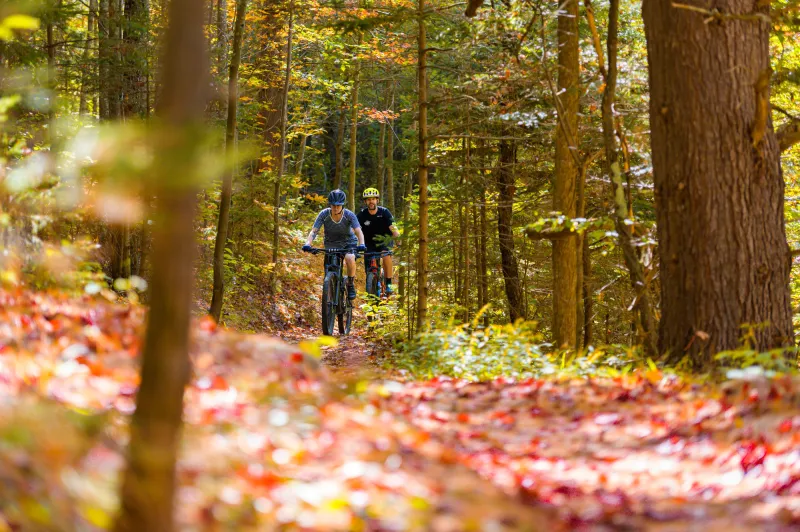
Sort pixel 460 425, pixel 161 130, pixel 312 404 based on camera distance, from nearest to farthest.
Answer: pixel 161 130 < pixel 312 404 < pixel 460 425

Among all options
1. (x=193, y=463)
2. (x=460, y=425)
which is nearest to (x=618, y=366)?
(x=460, y=425)

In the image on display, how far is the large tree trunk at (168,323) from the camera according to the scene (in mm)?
2439

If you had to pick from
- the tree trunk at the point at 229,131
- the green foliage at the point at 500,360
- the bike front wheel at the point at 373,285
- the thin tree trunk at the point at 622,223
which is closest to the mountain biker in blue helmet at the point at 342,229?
the bike front wheel at the point at 373,285

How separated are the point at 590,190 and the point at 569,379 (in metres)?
8.04

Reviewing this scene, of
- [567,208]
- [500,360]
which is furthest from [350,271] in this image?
[500,360]

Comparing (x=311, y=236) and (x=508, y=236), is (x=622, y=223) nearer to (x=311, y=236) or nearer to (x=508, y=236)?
(x=311, y=236)

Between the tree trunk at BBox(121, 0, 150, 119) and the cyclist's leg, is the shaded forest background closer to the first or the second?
the tree trunk at BBox(121, 0, 150, 119)

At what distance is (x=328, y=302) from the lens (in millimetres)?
13594

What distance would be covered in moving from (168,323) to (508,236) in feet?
46.5

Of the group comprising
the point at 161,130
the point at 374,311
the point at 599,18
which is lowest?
the point at 374,311

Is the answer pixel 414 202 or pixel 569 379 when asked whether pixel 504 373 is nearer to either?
pixel 569 379

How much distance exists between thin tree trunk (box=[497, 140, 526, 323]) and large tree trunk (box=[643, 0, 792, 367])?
9378 mm

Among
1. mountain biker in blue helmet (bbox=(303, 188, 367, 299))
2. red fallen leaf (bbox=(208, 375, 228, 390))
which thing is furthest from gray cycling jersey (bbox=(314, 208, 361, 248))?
red fallen leaf (bbox=(208, 375, 228, 390))

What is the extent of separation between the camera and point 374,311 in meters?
14.8
